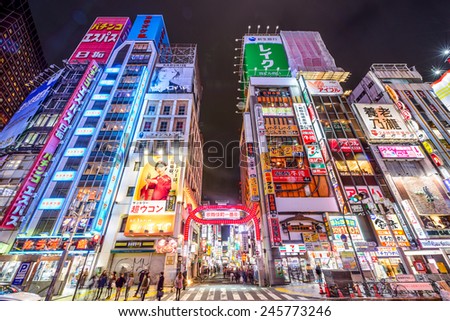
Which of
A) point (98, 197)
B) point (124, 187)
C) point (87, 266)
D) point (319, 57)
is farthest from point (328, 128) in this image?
point (87, 266)

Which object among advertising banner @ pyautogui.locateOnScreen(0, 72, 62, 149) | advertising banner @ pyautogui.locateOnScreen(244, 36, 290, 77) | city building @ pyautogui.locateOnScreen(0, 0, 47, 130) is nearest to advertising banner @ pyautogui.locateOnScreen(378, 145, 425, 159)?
advertising banner @ pyautogui.locateOnScreen(244, 36, 290, 77)

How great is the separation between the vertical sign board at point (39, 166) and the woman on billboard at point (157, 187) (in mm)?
11471

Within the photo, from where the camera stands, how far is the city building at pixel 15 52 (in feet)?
199

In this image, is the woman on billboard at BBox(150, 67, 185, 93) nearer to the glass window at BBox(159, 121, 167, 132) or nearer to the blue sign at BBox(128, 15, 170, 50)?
the blue sign at BBox(128, 15, 170, 50)

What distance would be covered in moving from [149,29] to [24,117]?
107ft

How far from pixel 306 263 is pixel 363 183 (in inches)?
504

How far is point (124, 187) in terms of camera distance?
24422mm

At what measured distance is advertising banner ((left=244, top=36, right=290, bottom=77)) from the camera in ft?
123

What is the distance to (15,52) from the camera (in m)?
66.5

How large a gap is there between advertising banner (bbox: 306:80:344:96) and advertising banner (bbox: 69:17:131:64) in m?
40.1

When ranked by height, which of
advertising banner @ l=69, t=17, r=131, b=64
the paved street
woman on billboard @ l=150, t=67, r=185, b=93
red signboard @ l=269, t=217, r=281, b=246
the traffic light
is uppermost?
advertising banner @ l=69, t=17, r=131, b=64

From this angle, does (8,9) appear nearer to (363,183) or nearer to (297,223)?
(297,223)
